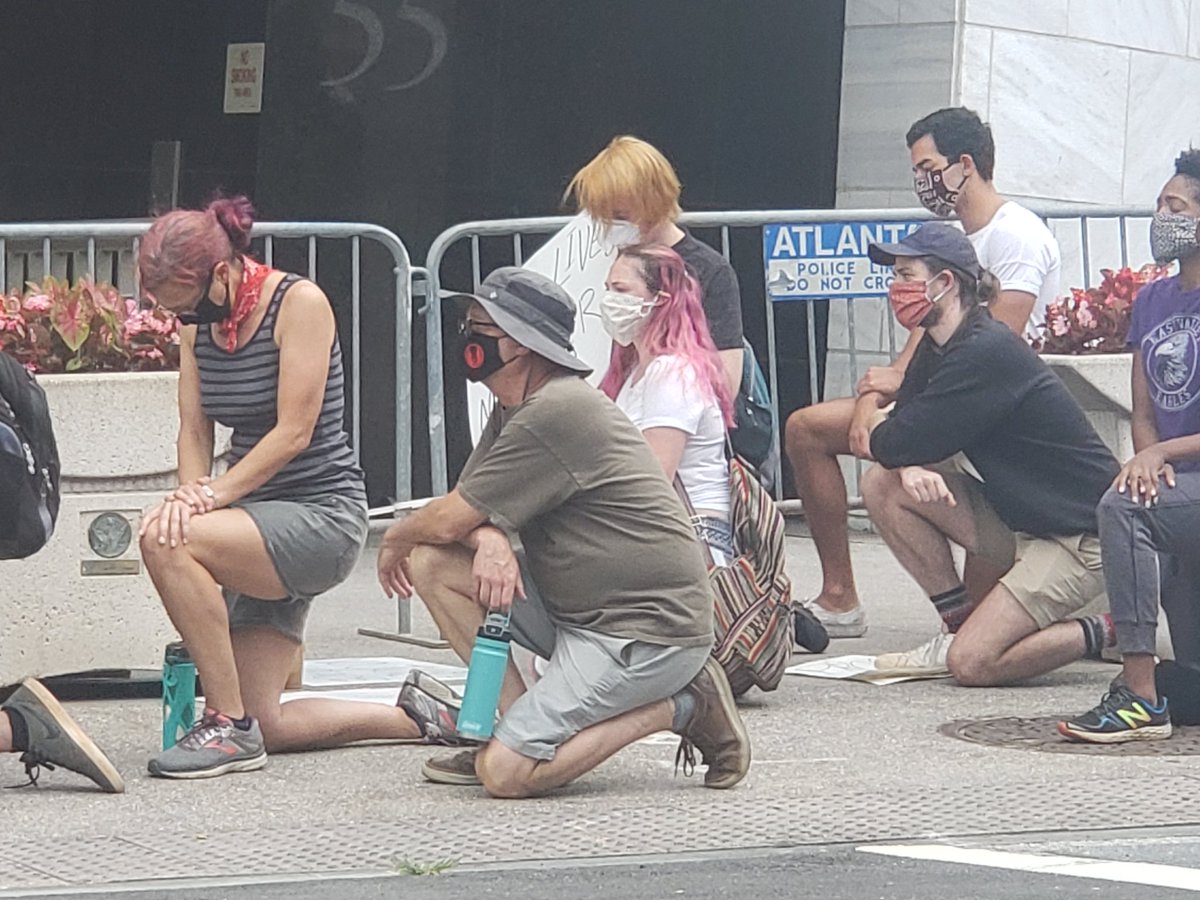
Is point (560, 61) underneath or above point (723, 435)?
above

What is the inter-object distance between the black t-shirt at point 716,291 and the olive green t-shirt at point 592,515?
1.42 meters

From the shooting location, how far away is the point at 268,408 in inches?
255

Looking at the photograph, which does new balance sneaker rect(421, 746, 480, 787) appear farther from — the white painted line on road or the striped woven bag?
the white painted line on road

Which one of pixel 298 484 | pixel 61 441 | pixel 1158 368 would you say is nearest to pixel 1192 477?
pixel 1158 368

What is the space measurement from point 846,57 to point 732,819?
610 cm

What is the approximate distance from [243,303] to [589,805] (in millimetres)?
1524

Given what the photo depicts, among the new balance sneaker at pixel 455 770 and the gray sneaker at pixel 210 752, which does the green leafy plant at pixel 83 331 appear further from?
the new balance sneaker at pixel 455 770

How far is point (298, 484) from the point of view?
6543 mm

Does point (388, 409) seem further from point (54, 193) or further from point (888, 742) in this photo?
point (888, 742)

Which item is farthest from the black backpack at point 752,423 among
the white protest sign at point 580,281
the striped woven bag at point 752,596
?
the white protest sign at point 580,281

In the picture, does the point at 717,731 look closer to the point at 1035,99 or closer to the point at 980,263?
the point at 980,263

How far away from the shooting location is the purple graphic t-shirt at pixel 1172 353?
7.22 m

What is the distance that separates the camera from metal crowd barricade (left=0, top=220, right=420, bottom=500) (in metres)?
8.08

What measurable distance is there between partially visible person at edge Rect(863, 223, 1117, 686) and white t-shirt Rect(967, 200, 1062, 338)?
24.1 inches
